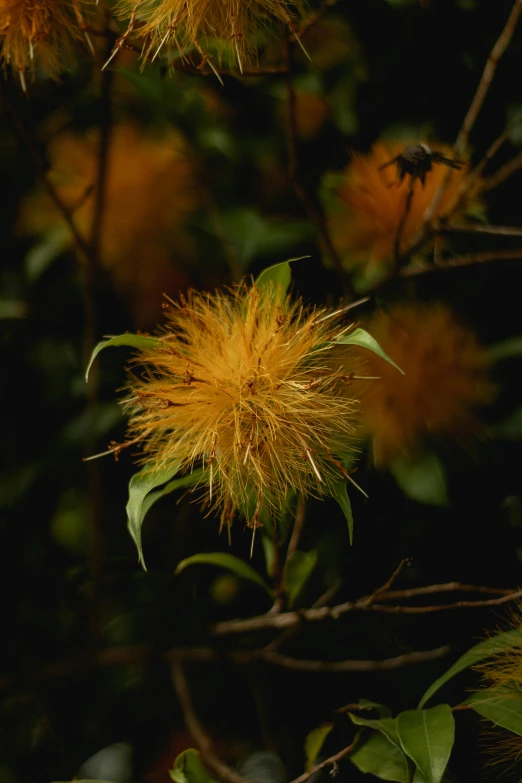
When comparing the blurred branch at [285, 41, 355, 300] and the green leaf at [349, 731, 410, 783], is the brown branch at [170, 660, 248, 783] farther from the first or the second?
the blurred branch at [285, 41, 355, 300]

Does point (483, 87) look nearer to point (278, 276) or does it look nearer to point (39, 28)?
point (278, 276)

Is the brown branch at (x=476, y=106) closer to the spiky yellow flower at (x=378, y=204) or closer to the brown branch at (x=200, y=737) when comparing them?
the spiky yellow flower at (x=378, y=204)

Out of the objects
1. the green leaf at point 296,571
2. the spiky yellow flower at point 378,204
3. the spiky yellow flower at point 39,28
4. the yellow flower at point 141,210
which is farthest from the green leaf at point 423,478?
the spiky yellow flower at point 39,28

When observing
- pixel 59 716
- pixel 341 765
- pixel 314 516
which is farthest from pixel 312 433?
pixel 59 716

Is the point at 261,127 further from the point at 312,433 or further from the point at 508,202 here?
the point at 312,433

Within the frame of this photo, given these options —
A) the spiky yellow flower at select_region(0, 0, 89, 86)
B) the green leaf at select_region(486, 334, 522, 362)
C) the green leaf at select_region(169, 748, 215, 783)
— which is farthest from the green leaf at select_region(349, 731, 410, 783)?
the spiky yellow flower at select_region(0, 0, 89, 86)
